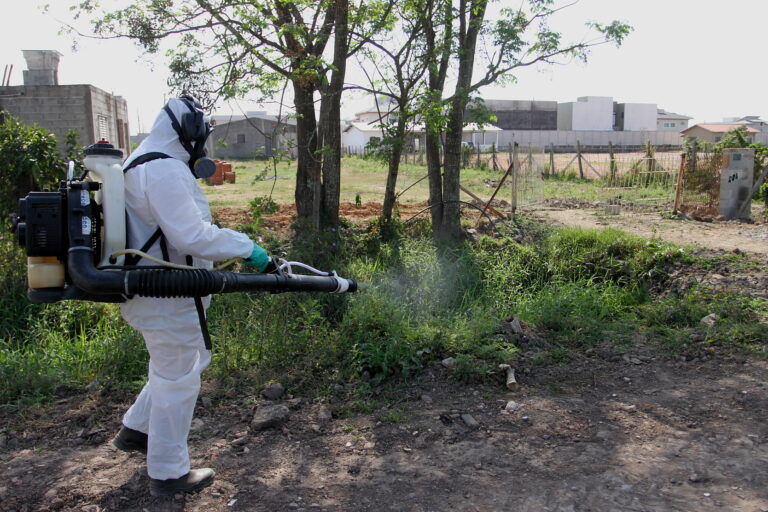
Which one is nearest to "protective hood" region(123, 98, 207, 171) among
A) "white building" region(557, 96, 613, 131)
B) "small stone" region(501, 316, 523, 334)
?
"small stone" region(501, 316, 523, 334)

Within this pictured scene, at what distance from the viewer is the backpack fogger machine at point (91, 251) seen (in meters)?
2.70

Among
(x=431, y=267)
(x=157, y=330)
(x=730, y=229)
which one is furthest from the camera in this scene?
(x=730, y=229)

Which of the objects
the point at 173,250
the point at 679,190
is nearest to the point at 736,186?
the point at 679,190

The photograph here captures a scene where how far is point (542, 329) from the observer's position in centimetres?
566

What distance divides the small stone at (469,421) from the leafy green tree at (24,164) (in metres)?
5.69

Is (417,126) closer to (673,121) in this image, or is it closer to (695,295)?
(695,295)

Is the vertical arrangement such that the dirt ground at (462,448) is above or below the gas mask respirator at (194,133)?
below

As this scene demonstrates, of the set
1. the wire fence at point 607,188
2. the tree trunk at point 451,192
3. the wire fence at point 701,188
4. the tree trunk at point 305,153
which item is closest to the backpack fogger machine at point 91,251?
the tree trunk at point 305,153

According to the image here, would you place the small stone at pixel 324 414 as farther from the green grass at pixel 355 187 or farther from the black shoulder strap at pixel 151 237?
the green grass at pixel 355 187

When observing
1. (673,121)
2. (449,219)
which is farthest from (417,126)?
(673,121)

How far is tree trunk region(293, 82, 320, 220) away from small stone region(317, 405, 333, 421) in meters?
4.71

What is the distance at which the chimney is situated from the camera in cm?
1653

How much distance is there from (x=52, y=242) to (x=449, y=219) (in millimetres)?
6844

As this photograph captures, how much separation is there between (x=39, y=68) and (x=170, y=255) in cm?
1646
